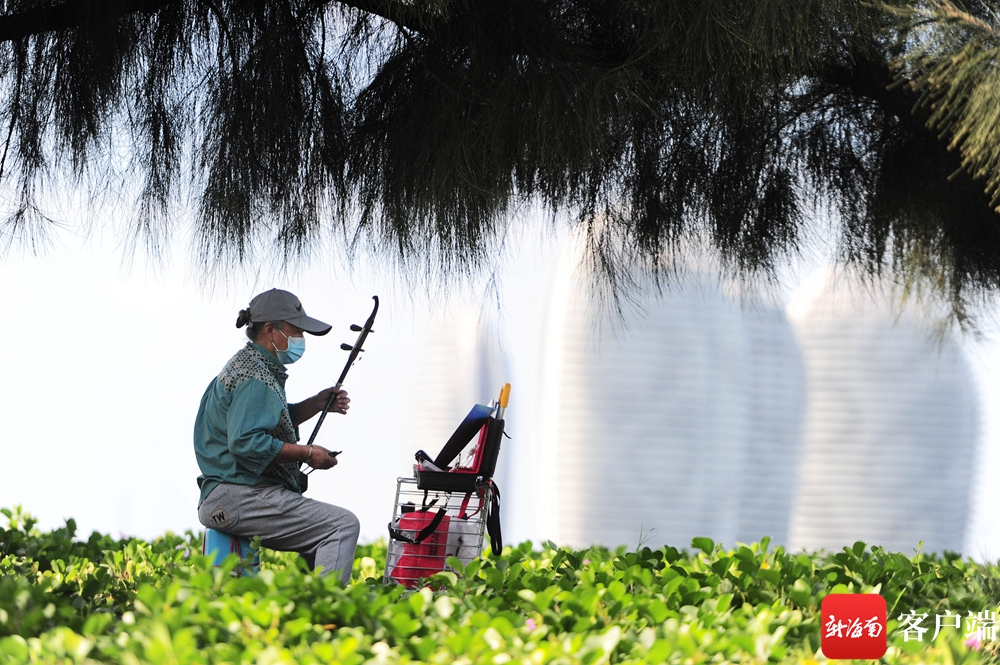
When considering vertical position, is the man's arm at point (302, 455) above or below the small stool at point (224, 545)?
above

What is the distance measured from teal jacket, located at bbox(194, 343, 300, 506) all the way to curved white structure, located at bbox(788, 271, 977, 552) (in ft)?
10.6

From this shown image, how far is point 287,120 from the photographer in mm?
2729

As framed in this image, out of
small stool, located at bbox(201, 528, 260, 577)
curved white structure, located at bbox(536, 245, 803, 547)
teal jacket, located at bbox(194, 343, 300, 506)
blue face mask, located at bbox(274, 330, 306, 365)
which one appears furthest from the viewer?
curved white structure, located at bbox(536, 245, 803, 547)

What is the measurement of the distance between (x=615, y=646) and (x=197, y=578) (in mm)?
788

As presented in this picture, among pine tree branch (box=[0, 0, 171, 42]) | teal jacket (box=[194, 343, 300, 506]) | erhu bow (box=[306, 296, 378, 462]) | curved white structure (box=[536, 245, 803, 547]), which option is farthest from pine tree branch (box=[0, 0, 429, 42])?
curved white structure (box=[536, 245, 803, 547])

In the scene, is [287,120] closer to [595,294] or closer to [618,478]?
[595,294]

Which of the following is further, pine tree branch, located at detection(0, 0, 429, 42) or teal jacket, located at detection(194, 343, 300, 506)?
pine tree branch, located at detection(0, 0, 429, 42)

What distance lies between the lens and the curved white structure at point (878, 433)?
16.1 feet

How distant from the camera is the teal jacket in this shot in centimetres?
237

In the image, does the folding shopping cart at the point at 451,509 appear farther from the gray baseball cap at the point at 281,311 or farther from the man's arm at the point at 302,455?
the gray baseball cap at the point at 281,311

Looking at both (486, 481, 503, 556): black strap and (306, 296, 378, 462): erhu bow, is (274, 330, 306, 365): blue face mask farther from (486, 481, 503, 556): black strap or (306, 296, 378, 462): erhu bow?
(486, 481, 503, 556): black strap

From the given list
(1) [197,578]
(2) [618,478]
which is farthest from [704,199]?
(1) [197,578]

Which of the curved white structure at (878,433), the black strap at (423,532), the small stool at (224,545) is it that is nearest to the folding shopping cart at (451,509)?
the black strap at (423,532)

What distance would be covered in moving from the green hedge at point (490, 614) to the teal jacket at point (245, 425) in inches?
12.6
